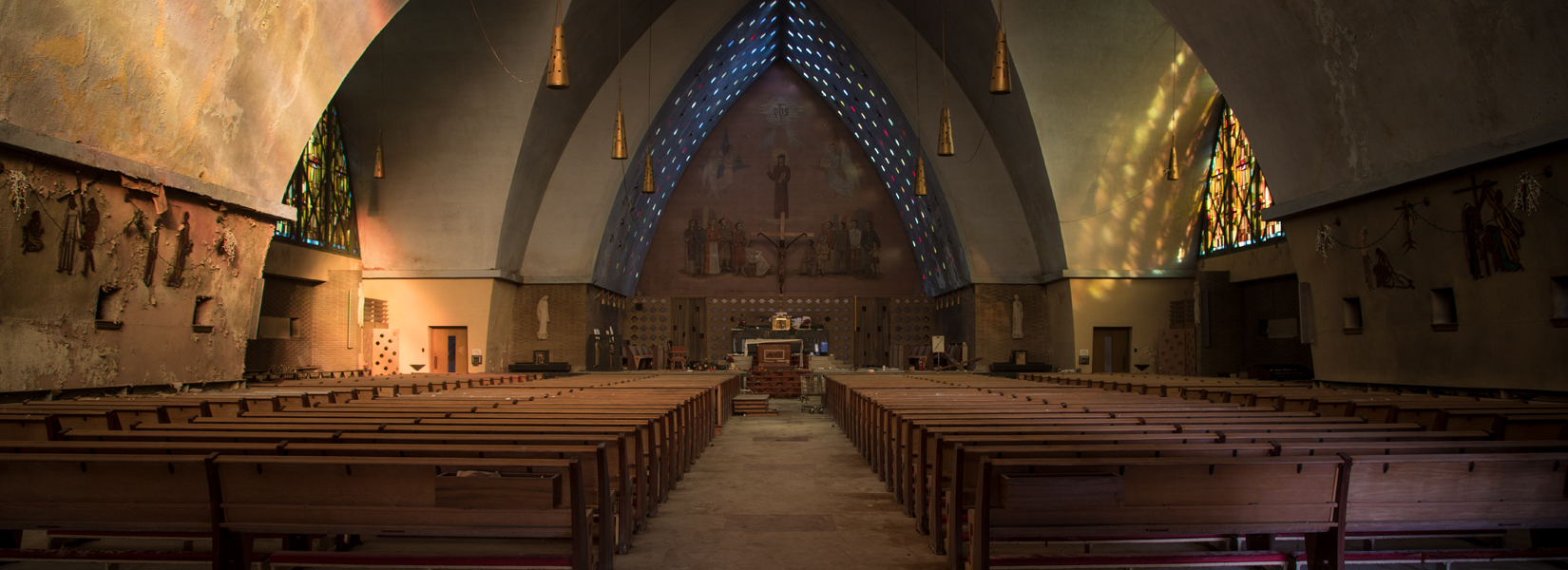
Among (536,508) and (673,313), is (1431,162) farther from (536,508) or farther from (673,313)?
(673,313)

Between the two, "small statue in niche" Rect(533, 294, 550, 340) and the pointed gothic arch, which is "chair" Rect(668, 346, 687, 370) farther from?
"small statue in niche" Rect(533, 294, 550, 340)

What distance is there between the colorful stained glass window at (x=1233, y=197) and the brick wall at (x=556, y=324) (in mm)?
14186

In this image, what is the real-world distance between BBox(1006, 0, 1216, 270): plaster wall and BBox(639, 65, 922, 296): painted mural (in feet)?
33.2

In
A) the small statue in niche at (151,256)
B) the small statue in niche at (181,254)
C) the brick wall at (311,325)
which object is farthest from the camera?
the brick wall at (311,325)

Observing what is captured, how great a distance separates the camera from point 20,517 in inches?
128

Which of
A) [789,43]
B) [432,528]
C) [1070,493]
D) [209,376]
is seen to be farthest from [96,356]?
[789,43]

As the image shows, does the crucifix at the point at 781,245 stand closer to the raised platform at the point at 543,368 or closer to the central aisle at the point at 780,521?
the raised platform at the point at 543,368

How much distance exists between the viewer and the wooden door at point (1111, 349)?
18.5 meters

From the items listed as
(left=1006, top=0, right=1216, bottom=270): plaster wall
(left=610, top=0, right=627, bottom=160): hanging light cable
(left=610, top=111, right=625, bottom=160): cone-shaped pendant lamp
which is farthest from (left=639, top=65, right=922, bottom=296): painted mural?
(left=610, top=111, right=625, bottom=160): cone-shaped pendant lamp

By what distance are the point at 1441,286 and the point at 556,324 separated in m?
16.9

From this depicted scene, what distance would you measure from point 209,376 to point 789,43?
19508 mm

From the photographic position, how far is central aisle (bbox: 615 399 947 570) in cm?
429

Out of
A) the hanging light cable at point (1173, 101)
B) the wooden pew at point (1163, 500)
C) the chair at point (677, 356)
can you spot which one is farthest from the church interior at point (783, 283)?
the chair at point (677, 356)

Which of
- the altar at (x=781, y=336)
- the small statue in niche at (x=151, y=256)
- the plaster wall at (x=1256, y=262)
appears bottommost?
the altar at (x=781, y=336)
